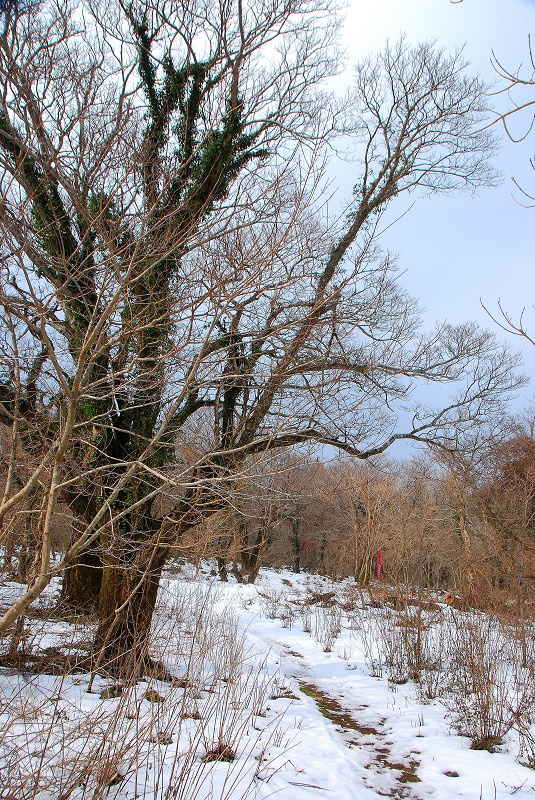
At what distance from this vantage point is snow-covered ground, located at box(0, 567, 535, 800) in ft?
8.84

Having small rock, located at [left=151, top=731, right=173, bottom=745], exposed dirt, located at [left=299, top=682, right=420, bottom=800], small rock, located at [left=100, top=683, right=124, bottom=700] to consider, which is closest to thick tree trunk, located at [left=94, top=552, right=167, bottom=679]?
small rock, located at [left=100, top=683, right=124, bottom=700]

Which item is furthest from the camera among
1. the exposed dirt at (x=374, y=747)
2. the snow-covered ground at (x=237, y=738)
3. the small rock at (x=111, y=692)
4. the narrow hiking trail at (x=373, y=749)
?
the small rock at (x=111, y=692)

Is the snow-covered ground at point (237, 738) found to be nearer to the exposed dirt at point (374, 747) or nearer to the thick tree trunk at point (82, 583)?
the exposed dirt at point (374, 747)

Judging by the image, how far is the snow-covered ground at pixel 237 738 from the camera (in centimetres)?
270

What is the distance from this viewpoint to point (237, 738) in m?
4.18

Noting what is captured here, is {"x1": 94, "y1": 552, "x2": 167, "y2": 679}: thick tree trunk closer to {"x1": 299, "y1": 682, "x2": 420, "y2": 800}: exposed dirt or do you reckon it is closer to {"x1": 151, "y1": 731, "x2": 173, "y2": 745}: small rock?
{"x1": 299, "y1": 682, "x2": 420, "y2": 800}: exposed dirt

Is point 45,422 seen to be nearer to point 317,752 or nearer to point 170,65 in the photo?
point 317,752

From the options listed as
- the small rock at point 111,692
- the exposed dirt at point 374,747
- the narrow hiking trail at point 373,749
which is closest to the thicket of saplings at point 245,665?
the small rock at point 111,692

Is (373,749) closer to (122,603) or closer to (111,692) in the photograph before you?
(111,692)

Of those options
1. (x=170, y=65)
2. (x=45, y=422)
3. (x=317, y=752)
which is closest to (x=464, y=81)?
(x=170, y=65)

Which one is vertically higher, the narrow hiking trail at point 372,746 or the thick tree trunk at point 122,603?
the thick tree trunk at point 122,603

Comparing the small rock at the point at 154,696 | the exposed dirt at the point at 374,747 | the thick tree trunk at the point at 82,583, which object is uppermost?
the thick tree trunk at the point at 82,583

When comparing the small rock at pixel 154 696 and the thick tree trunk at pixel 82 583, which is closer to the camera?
the small rock at pixel 154 696

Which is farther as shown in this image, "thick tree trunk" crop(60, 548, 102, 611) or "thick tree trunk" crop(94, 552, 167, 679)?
"thick tree trunk" crop(60, 548, 102, 611)
